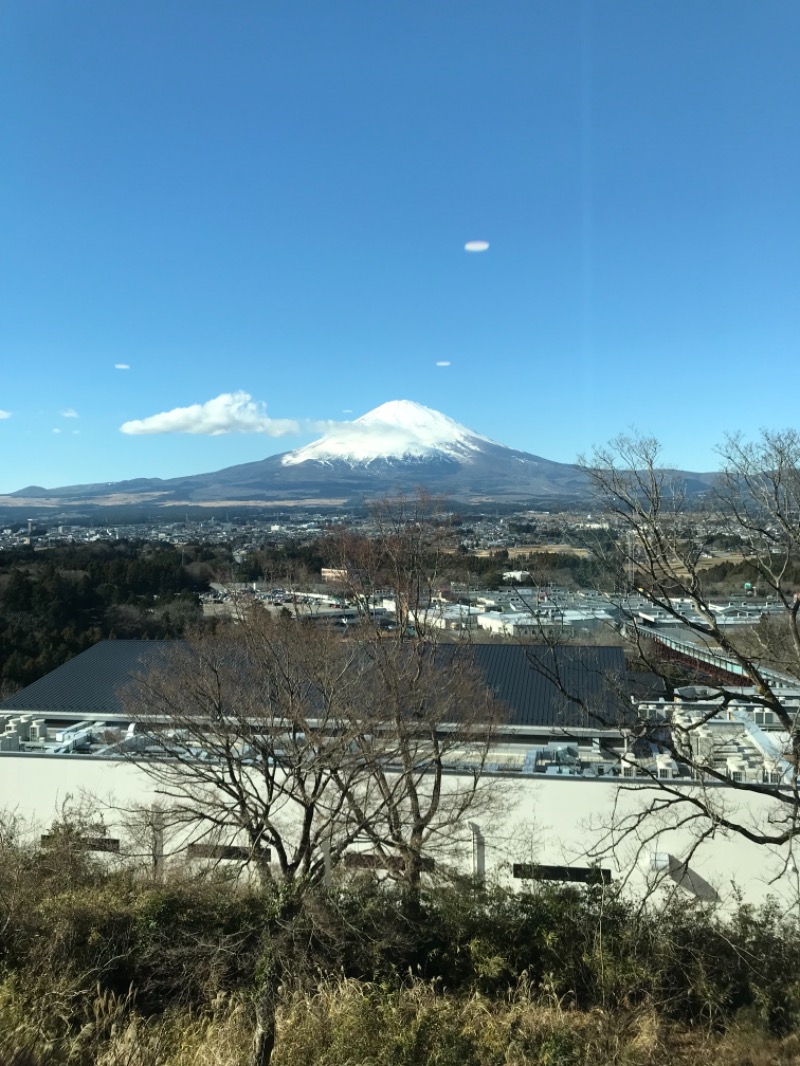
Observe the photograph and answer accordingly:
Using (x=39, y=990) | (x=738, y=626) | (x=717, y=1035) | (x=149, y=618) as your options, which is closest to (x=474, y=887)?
(x=717, y=1035)

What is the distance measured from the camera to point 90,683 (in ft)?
41.0

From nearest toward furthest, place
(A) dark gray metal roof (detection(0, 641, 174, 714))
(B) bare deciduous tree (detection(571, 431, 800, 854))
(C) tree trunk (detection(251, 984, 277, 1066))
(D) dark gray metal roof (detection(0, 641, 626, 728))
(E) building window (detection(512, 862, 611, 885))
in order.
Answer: (C) tree trunk (detection(251, 984, 277, 1066)), (B) bare deciduous tree (detection(571, 431, 800, 854)), (E) building window (detection(512, 862, 611, 885)), (D) dark gray metal roof (detection(0, 641, 626, 728)), (A) dark gray metal roof (detection(0, 641, 174, 714))

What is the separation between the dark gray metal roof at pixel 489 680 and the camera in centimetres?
1053

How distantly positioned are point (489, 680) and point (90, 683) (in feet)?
21.7

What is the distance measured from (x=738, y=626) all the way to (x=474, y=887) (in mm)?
6588

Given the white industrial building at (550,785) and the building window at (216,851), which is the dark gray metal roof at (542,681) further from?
the building window at (216,851)

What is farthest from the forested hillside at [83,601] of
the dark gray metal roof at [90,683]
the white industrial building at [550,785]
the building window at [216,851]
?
the building window at [216,851]

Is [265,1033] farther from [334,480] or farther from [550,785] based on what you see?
[334,480]

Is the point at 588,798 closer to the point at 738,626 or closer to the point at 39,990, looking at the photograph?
the point at 738,626

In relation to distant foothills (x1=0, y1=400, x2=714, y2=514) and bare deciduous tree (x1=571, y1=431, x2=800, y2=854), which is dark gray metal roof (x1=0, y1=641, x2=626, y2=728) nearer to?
bare deciduous tree (x1=571, y1=431, x2=800, y2=854)

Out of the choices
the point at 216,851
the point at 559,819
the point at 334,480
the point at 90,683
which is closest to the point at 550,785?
the point at 559,819

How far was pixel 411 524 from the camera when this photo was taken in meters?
9.00

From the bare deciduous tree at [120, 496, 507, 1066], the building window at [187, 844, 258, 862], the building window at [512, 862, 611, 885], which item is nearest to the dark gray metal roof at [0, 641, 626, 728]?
the bare deciduous tree at [120, 496, 507, 1066]

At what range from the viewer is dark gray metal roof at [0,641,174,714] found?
1188cm
